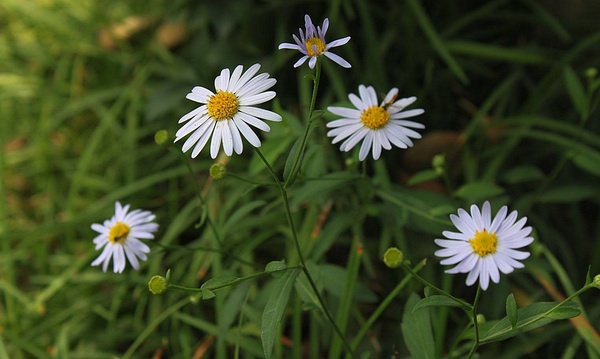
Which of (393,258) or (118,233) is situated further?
(118,233)

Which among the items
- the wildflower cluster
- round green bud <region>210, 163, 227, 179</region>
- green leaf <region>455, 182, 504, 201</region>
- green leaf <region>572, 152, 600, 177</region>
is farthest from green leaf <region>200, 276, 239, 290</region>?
green leaf <region>572, 152, 600, 177</region>

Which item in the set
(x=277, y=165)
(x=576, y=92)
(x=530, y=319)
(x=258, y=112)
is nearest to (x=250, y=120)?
(x=258, y=112)

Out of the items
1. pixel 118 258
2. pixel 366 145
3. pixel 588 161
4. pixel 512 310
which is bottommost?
pixel 512 310

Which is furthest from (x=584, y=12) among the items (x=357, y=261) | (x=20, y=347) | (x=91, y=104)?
(x=20, y=347)

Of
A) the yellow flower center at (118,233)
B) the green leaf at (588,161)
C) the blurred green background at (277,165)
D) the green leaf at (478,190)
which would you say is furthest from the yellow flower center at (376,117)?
the green leaf at (588,161)

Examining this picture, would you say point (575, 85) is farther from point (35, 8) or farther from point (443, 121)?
point (35, 8)

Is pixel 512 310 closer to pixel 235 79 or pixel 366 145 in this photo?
pixel 366 145

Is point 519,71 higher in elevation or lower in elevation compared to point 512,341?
higher
